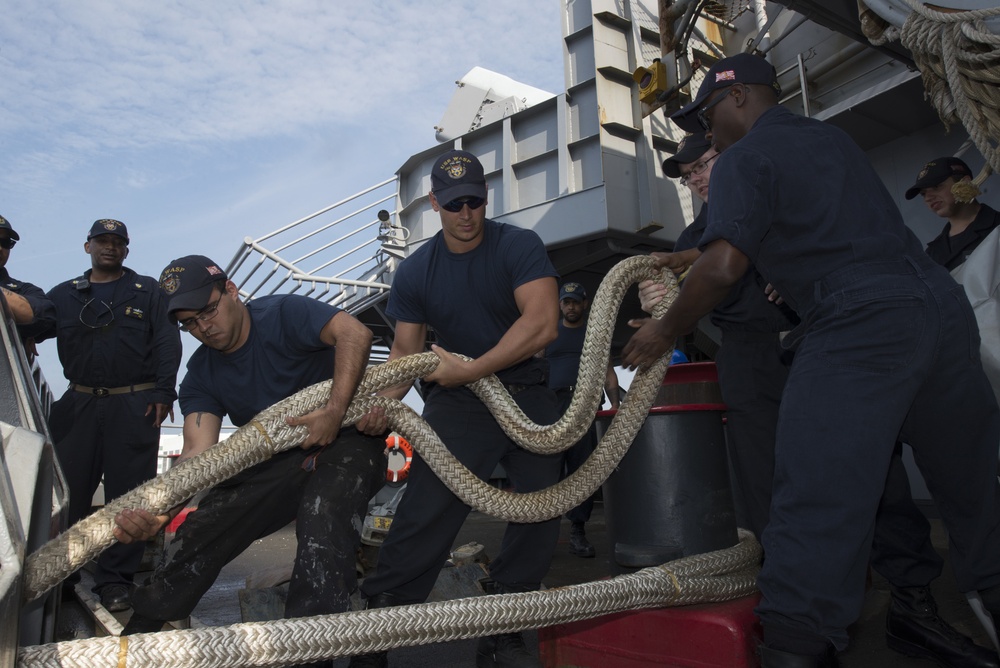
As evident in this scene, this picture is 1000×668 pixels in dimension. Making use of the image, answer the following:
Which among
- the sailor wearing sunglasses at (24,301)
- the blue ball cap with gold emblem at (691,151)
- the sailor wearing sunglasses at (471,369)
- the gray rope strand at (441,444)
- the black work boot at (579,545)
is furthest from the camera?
the black work boot at (579,545)

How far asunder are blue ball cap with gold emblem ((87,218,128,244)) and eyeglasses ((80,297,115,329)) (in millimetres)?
380

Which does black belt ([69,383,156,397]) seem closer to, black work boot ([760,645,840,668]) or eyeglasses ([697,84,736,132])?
eyeglasses ([697,84,736,132])

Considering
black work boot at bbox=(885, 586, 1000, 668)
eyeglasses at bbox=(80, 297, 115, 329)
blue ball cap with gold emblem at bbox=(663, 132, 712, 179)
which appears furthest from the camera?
eyeglasses at bbox=(80, 297, 115, 329)

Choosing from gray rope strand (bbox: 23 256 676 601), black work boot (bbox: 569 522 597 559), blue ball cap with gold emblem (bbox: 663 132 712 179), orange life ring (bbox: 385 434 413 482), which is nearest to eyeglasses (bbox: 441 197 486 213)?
gray rope strand (bbox: 23 256 676 601)

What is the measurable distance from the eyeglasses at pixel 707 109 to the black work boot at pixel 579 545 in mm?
3073

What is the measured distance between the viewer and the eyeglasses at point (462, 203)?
9.34ft

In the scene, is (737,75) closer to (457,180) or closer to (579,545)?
(457,180)

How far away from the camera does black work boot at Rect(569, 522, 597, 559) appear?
4859 millimetres

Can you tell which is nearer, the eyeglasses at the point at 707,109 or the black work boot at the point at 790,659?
the black work boot at the point at 790,659

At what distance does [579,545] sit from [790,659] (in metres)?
3.10

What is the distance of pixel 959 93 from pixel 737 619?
2.34 m

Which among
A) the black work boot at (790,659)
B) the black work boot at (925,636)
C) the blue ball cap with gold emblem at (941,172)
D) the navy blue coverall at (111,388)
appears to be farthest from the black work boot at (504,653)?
the blue ball cap with gold emblem at (941,172)

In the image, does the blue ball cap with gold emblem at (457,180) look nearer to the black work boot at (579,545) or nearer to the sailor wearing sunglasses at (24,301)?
the sailor wearing sunglasses at (24,301)

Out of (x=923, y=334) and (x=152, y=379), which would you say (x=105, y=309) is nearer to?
(x=152, y=379)
